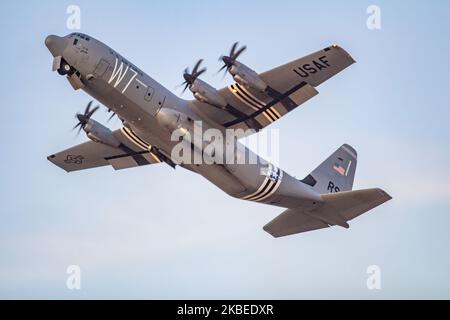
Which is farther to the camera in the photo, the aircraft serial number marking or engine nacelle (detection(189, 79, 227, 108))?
engine nacelle (detection(189, 79, 227, 108))

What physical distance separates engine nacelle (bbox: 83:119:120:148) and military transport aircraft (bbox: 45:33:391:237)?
0.05 m

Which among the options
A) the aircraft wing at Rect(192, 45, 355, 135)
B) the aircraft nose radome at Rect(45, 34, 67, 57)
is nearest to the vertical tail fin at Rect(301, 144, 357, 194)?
the aircraft wing at Rect(192, 45, 355, 135)

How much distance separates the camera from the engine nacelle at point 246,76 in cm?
3089

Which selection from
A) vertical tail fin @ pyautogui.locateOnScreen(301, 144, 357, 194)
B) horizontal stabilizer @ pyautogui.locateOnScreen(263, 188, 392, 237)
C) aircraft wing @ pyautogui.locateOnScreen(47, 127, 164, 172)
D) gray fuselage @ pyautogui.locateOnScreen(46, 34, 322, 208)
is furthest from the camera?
aircraft wing @ pyautogui.locateOnScreen(47, 127, 164, 172)

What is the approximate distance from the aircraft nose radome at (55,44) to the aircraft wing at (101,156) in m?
7.33

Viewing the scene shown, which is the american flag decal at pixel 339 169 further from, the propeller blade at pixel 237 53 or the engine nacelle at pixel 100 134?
the engine nacelle at pixel 100 134

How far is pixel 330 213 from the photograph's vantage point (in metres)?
34.7

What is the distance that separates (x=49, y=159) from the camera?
3850 cm

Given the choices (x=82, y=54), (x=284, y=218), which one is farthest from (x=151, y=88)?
(x=284, y=218)

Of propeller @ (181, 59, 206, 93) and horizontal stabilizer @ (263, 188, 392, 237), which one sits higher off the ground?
propeller @ (181, 59, 206, 93)

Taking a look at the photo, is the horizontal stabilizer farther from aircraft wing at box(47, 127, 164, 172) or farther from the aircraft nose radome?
the aircraft nose radome

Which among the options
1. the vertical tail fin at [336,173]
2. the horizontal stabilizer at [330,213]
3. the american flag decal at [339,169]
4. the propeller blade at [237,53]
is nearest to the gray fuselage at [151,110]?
the horizontal stabilizer at [330,213]

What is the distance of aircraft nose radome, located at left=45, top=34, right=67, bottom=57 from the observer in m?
30.1

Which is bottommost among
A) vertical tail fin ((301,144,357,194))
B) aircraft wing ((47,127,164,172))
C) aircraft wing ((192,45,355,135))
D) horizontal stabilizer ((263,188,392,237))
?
horizontal stabilizer ((263,188,392,237))
